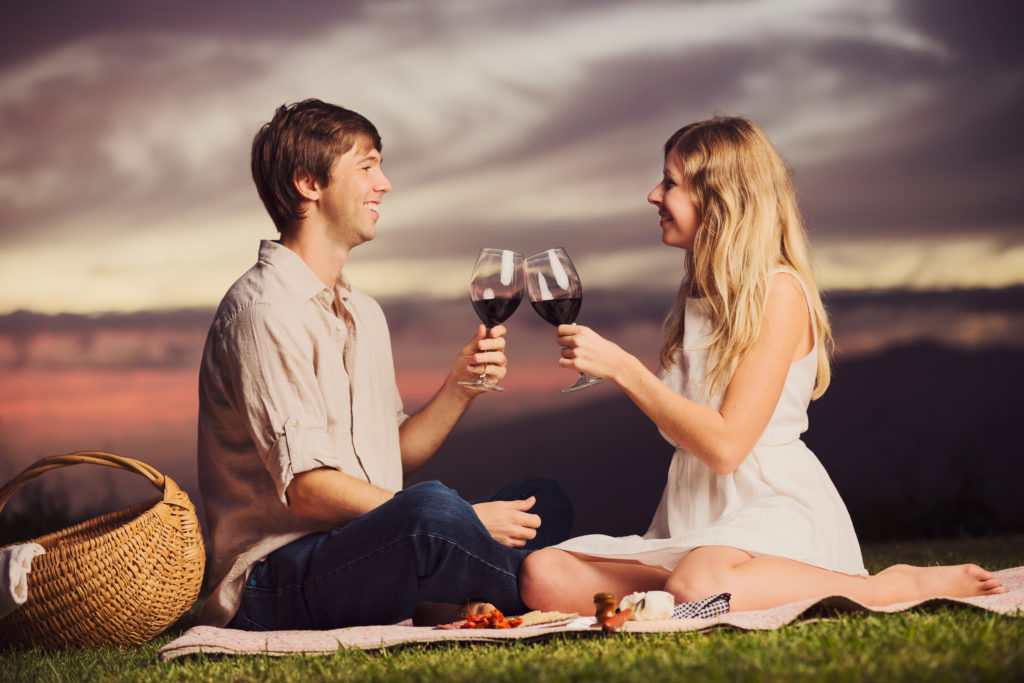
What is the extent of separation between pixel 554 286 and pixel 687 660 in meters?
1.21

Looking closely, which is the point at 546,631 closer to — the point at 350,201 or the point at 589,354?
the point at 589,354

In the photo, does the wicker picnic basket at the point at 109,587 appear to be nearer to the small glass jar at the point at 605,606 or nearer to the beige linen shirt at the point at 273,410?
the beige linen shirt at the point at 273,410

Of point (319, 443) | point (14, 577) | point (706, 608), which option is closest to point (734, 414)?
point (706, 608)

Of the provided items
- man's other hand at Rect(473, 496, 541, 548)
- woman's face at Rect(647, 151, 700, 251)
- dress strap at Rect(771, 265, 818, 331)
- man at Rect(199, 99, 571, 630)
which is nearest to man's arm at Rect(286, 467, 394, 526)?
man at Rect(199, 99, 571, 630)

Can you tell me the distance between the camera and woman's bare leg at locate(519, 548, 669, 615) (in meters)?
2.89

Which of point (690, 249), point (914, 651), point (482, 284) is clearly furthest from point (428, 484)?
point (914, 651)

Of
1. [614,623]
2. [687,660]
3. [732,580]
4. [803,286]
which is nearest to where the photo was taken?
[687,660]

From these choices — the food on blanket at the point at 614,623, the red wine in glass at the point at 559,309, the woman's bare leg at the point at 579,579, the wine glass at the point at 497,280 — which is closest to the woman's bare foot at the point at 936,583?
the woman's bare leg at the point at 579,579

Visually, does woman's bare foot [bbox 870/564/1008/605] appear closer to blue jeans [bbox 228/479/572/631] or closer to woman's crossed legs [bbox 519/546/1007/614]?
woman's crossed legs [bbox 519/546/1007/614]

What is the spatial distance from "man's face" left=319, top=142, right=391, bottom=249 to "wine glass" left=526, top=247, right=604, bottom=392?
76 cm

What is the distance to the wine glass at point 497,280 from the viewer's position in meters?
3.02

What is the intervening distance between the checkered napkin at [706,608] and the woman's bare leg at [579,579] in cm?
31

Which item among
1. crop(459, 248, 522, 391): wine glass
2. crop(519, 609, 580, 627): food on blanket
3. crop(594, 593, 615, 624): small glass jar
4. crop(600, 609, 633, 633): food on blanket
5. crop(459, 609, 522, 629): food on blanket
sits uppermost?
crop(459, 248, 522, 391): wine glass

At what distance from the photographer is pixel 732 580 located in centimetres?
260
